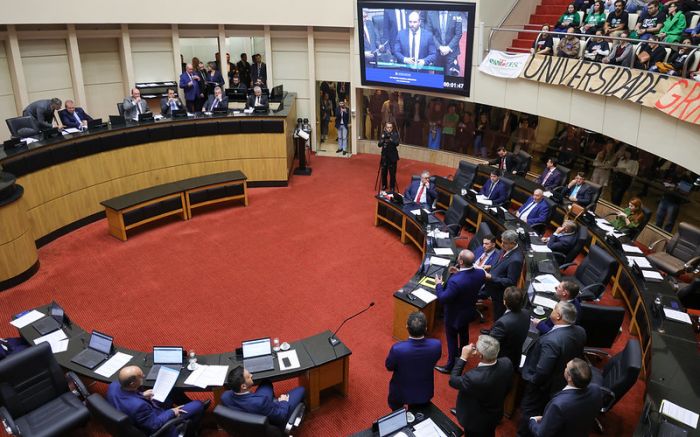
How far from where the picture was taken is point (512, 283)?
21.5 ft

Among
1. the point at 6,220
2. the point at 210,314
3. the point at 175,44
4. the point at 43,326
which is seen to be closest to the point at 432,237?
the point at 210,314

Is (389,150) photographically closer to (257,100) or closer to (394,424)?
(257,100)

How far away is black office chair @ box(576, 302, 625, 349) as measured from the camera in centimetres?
602

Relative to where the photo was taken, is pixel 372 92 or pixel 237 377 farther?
pixel 372 92

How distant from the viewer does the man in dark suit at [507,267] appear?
653cm

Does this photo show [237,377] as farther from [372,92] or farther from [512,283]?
[372,92]

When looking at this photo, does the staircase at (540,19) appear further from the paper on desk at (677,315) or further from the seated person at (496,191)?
the paper on desk at (677,315)

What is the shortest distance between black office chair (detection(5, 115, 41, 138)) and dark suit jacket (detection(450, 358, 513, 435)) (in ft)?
31.3

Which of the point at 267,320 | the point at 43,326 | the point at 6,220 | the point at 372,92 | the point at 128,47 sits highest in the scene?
the point at 128,47

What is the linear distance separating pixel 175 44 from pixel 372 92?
19.5 feet

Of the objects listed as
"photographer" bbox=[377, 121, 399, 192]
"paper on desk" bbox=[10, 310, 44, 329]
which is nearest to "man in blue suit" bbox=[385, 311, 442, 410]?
"paper on desk" bbox=[10, 310, 44, 329]

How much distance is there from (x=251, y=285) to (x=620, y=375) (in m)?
5.60

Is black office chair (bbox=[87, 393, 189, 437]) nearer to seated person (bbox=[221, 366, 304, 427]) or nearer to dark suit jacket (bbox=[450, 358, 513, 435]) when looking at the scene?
seated person (bbox=[221, 366, 304, 427])

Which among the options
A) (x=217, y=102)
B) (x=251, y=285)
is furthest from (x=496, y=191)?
(x=217, y=102)
